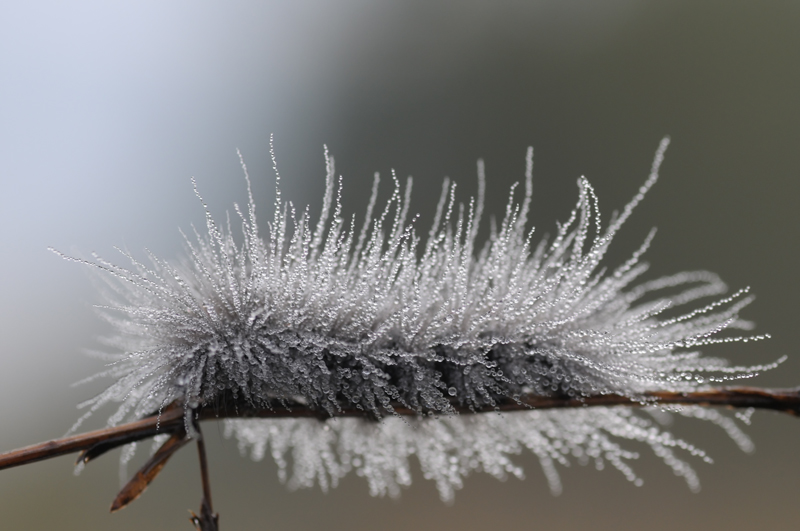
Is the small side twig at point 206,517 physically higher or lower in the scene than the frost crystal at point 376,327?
lower

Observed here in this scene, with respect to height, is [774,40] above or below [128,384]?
above

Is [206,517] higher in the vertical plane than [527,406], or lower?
lower

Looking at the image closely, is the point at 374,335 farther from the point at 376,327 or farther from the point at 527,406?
the point at 527,406

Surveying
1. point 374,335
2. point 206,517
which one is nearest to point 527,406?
point 374,335

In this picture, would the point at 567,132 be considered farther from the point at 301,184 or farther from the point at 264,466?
the point at 264,466

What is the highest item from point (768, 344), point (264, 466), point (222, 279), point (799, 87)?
point (799, 87)

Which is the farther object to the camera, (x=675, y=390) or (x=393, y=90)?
(x=393, y=90)

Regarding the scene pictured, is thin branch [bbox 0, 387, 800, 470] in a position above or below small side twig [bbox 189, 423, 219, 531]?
above

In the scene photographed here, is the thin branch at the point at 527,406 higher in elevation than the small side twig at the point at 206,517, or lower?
higher

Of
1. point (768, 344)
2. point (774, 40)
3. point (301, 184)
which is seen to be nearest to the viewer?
point (301, 184)

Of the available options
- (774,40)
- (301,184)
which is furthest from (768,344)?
(301,184)

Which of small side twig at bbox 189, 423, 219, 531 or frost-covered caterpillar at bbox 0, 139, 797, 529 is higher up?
frost-covered caterpillar at bbox 0, 139, 797, 529
